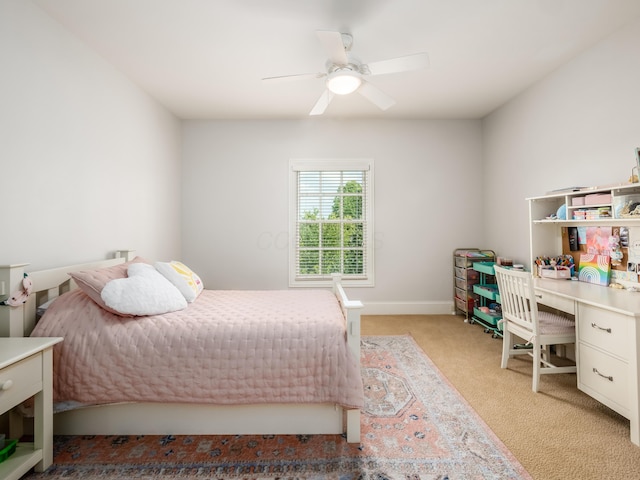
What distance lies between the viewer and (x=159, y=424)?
1874 mm

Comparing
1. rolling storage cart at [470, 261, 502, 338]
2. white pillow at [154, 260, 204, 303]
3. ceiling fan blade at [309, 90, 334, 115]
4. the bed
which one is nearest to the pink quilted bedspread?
the bed

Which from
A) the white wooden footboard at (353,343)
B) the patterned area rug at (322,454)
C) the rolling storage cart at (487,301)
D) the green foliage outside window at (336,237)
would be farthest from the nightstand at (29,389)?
the rolling storage cart at (487,301)

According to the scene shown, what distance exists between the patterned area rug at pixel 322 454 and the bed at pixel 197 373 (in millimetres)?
71

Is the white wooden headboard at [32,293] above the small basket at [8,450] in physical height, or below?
above

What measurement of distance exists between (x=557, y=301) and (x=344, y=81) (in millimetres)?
2274

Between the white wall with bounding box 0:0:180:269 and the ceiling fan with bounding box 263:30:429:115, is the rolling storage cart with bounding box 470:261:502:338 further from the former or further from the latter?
the white wall with bounding box 0:0:180:269

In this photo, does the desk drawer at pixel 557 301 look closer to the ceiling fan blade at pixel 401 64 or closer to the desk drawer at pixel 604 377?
the desk drawer at pixel 604 377

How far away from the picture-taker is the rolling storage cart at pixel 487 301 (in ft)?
11.7

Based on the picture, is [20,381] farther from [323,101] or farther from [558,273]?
[558,273]

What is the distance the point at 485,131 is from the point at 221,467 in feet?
15.5

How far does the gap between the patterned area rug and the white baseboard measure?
7.71ft

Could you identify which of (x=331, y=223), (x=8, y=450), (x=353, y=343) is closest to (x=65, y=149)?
(x=8, y=450)

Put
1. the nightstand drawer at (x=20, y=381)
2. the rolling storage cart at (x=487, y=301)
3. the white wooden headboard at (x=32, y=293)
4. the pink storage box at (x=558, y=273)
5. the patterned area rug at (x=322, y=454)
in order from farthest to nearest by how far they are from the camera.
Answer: the rolling storage cart at (x=487, y=301) < the pink storage box at (x=558, y=273) < the white wooden headboard at (x=32, y=293) < the patterned area rug at (x=322, y=454) < the nightstand drawer at (x=20, y=381)

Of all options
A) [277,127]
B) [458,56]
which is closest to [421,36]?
[458,56]
